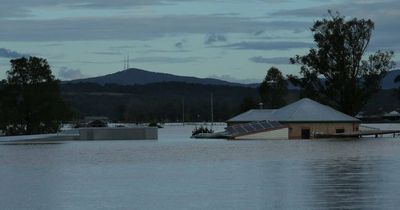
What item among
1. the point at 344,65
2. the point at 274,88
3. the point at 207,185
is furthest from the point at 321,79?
the point at 207,185

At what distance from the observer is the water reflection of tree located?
66.3 feet

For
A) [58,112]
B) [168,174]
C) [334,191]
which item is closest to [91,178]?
[168,174]

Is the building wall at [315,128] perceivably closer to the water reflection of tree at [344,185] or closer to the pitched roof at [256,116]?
the pitched roof at [256,116]

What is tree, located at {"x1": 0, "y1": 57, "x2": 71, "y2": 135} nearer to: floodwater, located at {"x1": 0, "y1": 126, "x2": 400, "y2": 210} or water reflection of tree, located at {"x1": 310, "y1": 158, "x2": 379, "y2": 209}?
floodwater, located at {"x1": 0, "y1": 126, "x2": 400, "y2": 210}

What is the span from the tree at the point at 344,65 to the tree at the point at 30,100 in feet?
93.3

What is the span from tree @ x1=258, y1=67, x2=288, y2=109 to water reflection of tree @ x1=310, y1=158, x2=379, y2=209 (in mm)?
99007

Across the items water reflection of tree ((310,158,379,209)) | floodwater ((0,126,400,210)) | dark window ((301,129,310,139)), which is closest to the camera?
water reflection of tree ((310,158,379,209))

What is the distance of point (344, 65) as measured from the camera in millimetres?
100000

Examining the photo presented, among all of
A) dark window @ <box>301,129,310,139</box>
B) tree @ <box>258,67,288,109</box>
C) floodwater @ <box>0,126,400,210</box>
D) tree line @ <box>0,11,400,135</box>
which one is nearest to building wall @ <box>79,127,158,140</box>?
tree line @ <box>0,11,400,135</box>

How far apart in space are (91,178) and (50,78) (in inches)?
2529

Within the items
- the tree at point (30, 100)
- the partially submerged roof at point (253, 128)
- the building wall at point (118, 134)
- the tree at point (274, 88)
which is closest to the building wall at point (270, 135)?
the partially submerged roof at point (253, 128)

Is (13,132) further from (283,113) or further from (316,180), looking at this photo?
(316,180)

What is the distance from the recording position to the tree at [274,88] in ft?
443

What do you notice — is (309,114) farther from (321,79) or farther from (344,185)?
(344,185)
